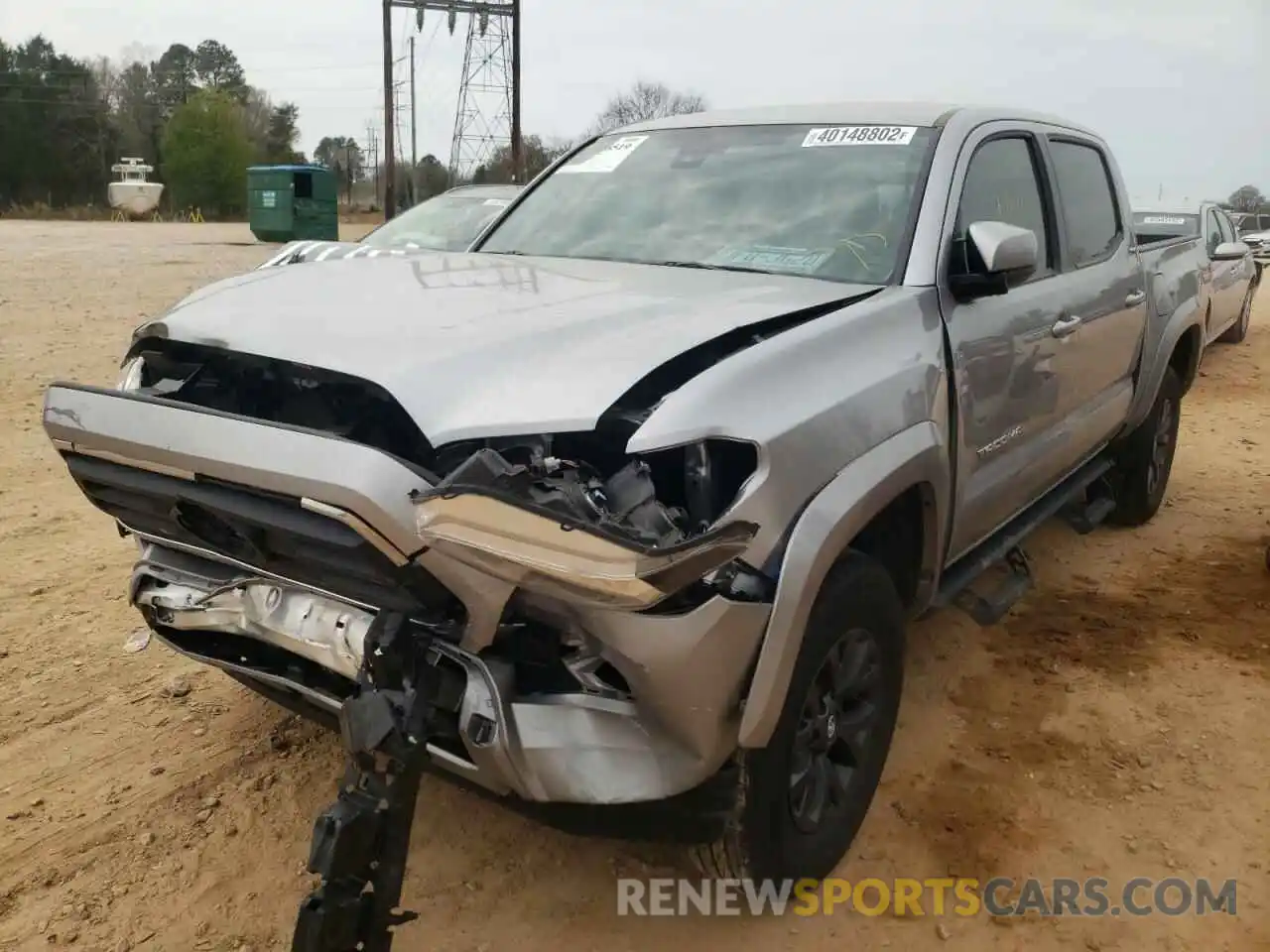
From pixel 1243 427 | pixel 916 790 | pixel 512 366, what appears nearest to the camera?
pixel 512 366

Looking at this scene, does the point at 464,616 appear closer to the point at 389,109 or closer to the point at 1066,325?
the point at 1066,325

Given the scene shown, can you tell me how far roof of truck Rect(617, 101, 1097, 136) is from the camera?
350 centimetres

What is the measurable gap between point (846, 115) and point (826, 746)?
2.14 m

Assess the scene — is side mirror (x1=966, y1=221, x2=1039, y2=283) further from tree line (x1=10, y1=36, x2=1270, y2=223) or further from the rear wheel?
tree line (x1=10, y1=36, x2=1270, y2=223)

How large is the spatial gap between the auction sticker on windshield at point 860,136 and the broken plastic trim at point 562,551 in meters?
1.98

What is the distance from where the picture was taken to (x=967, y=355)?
2.98 metres

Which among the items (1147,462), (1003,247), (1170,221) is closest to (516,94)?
(1170,221)

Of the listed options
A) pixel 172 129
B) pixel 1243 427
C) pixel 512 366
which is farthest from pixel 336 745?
pixel 172 129

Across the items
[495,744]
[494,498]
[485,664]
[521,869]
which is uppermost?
[494,498]

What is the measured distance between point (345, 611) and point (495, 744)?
48cm

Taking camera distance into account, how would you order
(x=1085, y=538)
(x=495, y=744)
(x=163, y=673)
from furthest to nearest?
(x=1085, y=538)
(x=163, y=673)
(x=495, y=744)

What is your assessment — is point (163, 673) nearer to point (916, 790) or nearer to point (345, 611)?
point (345, 611)

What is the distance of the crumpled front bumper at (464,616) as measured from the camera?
2.00 m

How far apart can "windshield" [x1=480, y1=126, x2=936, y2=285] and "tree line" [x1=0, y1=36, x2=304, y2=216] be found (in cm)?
5265
